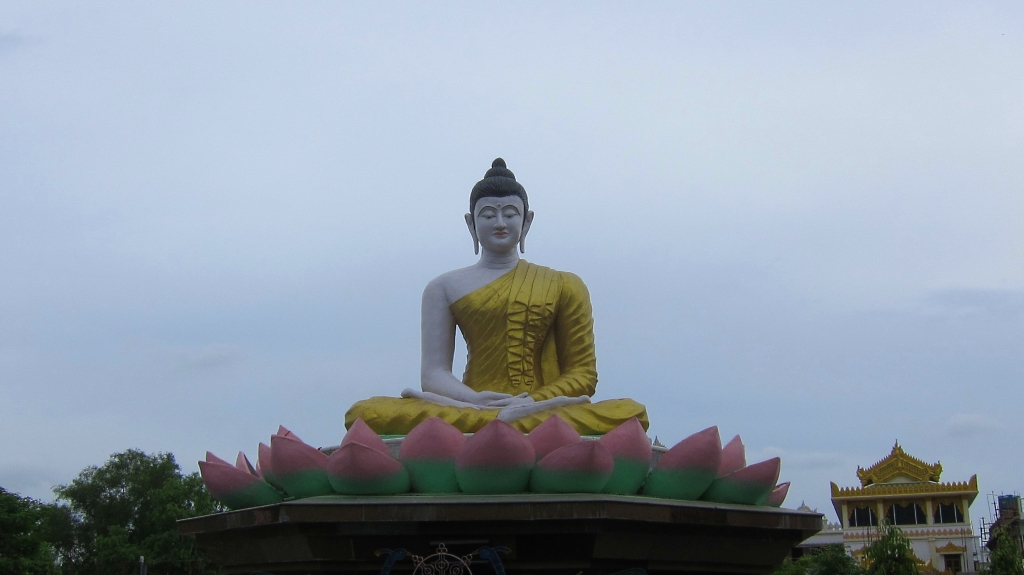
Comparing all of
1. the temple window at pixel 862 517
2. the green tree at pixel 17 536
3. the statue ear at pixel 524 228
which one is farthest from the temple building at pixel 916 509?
the statue ear at pixel 524 228

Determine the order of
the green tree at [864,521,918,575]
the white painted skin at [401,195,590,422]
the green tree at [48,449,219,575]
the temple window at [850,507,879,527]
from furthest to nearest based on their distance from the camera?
the temple window at [850,507,879,527]
the green tree at [48,449,219,575]
the green tree at [864,521,918,575]
the white painted skin at [401,195,590,422]

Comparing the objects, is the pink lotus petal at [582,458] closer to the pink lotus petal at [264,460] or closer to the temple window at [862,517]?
the pink lotus petal at [264,460]

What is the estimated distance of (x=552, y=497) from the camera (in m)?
6.55

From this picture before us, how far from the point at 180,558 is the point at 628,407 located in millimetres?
25543

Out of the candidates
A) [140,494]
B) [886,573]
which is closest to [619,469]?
[886,573]

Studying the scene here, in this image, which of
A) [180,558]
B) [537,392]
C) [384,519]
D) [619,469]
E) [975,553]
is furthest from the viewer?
[975,553]

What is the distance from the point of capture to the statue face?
9.80 metres

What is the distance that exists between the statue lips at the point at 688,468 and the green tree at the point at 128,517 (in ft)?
85.5

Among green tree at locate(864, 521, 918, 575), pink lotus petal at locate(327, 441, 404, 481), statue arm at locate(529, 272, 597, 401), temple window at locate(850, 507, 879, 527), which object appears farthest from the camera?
temple window at locate(850, 507, 879, 527)

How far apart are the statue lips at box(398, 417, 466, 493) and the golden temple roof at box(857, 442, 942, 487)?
102 feet

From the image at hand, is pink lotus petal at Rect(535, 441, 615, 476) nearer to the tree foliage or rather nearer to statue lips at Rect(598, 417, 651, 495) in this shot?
statue lips at Rect(598, 417, 651, 495)

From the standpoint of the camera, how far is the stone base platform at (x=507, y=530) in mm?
6426

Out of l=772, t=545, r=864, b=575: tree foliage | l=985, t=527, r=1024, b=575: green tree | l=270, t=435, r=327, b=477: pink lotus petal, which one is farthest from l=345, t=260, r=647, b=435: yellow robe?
l=772, t=545, r=864, b=575: tree foliage

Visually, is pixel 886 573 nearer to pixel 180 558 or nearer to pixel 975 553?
pixel 975 553
